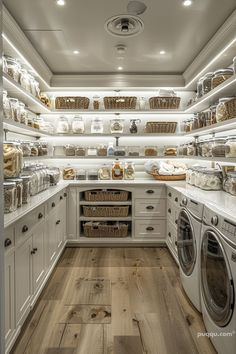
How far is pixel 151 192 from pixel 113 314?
1.82m

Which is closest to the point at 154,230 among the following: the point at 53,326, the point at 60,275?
the point at 60,275

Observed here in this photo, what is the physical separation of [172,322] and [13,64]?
253cm

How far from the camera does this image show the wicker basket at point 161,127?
3980mm

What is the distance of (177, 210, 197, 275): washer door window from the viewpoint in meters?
2.24

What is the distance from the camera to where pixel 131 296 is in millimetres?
2445

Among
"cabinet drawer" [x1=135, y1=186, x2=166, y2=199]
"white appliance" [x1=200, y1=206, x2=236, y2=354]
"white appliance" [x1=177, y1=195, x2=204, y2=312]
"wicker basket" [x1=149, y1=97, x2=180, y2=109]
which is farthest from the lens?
"wicker basket" [x1=149, y1=97, x2=180, y2=109]

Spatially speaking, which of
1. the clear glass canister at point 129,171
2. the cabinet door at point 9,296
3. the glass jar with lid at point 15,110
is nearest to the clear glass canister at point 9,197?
the cabinet door at point 9,296

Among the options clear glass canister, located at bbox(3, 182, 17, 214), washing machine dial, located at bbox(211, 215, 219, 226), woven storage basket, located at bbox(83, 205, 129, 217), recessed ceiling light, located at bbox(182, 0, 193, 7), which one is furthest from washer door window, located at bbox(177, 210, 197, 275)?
recessed ceiling light, located at bbox(182, 0, 193, 7)

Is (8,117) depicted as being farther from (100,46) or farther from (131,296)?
(131,296)

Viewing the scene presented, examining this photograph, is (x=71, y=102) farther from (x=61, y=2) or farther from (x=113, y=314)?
(x=113, y=314)

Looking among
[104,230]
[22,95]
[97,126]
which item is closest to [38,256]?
[104,230]

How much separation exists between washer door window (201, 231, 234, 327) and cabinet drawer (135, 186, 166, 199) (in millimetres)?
1724

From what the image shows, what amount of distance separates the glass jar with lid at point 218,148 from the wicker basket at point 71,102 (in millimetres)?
1939

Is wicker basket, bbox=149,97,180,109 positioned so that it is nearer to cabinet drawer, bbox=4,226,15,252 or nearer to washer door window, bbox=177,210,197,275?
washer door window, bbox=177,210,197,275
